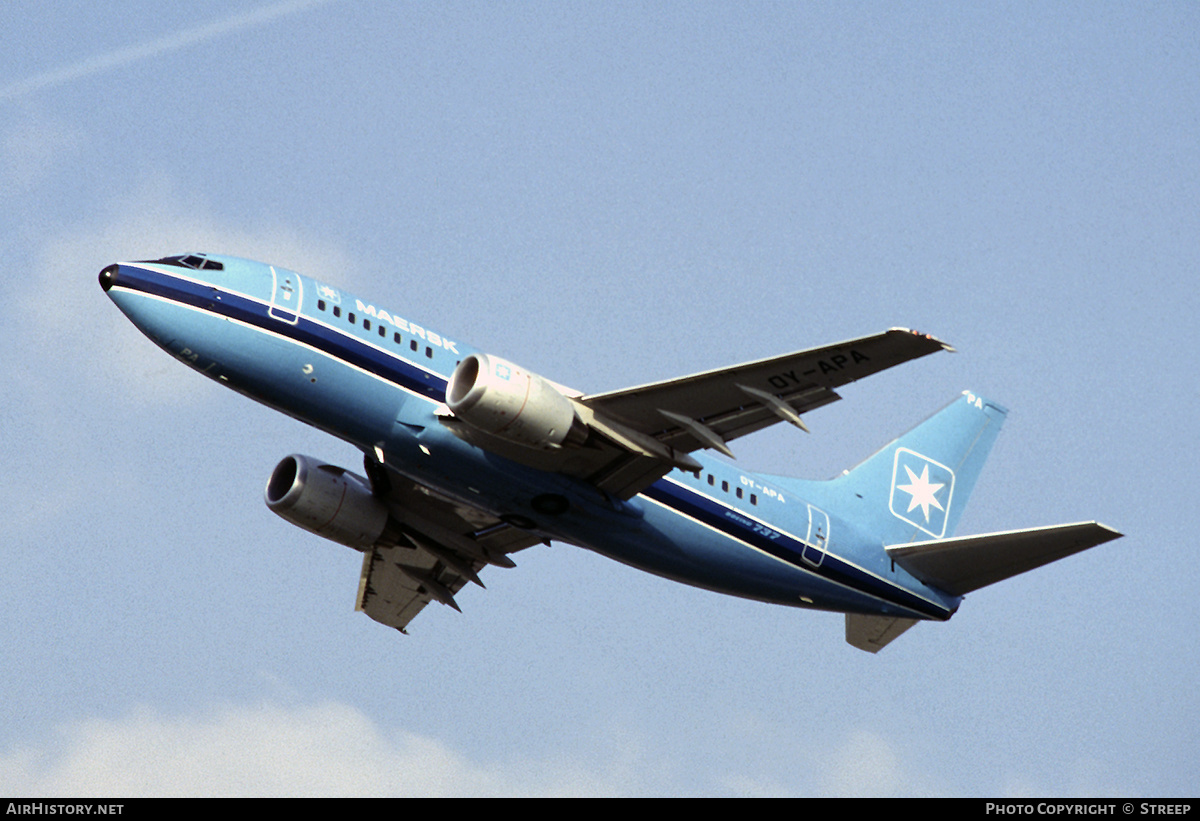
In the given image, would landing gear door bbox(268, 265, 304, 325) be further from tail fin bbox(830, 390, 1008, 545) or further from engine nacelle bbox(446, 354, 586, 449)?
tail fin bbox(830, 390, 1008, 545)

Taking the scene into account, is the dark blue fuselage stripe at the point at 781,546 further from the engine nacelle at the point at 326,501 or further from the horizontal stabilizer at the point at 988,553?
the engine nacelle at the point at 326,501

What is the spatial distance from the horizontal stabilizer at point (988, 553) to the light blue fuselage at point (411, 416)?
268 cm

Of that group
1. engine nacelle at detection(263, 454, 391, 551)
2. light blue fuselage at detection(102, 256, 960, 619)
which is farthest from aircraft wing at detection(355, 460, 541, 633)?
light blue fuselage at detection(102, 256, 960, 619)

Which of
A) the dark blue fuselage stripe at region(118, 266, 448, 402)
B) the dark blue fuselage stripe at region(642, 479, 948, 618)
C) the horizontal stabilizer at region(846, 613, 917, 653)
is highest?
the dark blue fuselage stripe at region(118, 266, 448, 402)

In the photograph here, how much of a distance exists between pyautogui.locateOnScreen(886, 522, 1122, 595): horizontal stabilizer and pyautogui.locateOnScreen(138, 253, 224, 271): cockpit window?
19207 millimetres

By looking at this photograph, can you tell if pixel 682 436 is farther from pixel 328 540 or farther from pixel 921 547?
pixel 328 540

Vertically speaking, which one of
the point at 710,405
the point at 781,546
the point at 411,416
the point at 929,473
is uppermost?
the point at 929,473

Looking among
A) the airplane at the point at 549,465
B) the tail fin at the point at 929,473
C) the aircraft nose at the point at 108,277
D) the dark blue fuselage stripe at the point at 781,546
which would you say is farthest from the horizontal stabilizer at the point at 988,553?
the aircraft nose at the point at 108,277

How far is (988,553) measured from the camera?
129 feet

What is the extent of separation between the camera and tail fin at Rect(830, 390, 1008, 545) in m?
43.1

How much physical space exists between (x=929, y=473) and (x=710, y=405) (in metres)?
13.7

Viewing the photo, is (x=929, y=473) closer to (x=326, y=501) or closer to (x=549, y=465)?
(x=549, y=465)

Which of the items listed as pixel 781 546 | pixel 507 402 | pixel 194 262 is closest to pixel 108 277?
pixel 194 262
